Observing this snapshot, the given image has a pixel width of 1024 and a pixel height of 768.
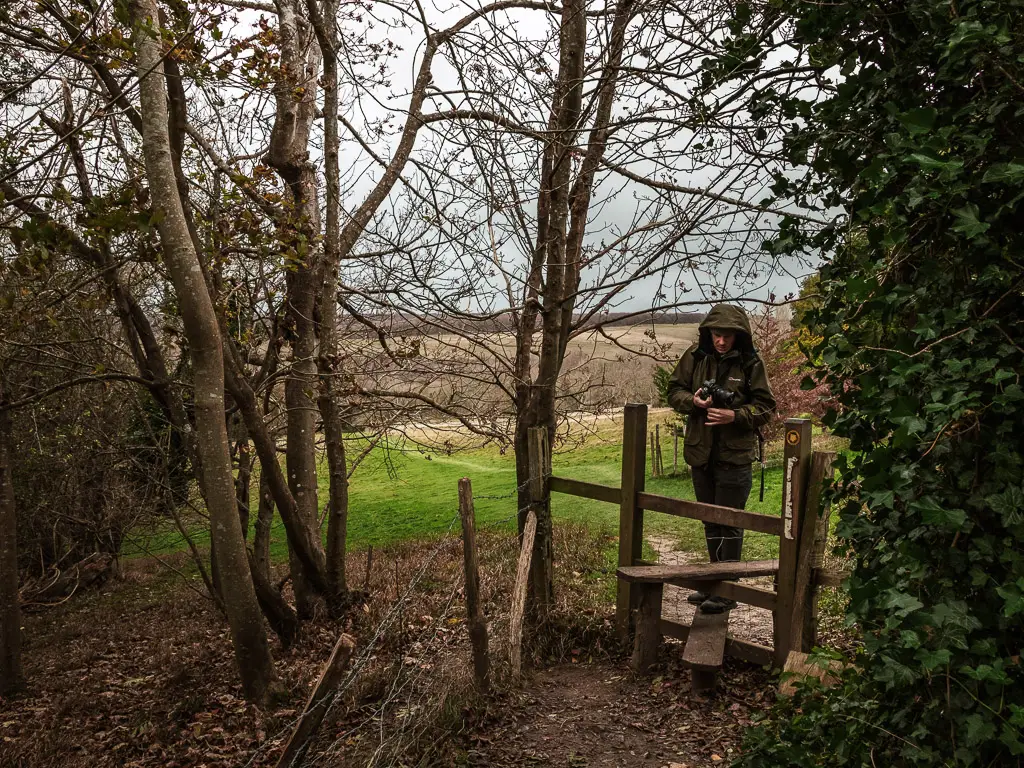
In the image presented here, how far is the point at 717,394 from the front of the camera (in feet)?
18.0

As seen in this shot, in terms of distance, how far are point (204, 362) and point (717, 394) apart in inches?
150

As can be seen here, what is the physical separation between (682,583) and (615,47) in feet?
12.3

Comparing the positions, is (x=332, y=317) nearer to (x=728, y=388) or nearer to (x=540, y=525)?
(x=540, y=525)

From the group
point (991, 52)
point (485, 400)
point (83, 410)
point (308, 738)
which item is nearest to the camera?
point (991, 52)

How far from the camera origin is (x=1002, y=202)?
224 centimetres

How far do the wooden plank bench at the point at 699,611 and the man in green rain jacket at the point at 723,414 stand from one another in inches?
9.7

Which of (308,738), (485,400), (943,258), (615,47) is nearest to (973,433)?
(943,258)

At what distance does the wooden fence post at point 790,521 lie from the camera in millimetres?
4688

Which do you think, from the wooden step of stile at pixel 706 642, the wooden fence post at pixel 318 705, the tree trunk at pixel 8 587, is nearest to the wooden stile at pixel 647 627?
the wooden step of stile at pixel 706 642

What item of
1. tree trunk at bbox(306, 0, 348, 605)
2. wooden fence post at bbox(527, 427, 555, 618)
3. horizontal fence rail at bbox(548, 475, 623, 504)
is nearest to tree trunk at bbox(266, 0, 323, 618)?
tree trunk at bbox(306, 0, 348, 605)

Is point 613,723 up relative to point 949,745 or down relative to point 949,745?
down

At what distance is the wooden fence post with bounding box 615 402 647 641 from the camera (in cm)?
569

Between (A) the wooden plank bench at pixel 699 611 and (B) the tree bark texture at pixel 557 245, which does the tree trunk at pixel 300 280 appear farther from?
(A) the wooden plank bench at pixel 699 611

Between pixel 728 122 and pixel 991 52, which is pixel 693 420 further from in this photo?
pixel 991 52
